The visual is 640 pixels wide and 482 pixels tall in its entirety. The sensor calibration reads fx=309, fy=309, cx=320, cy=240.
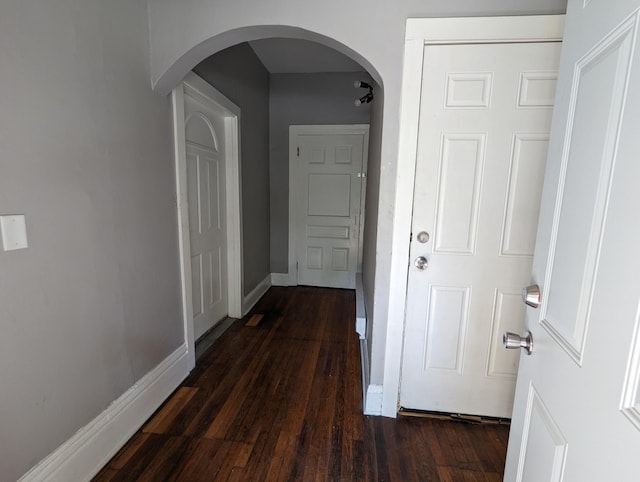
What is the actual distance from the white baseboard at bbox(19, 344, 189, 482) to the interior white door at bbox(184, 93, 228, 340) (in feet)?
2.16

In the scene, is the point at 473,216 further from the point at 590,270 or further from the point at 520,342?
the point at 590,270

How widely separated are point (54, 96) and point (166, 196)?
0.72m

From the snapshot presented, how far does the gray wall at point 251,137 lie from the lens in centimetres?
258

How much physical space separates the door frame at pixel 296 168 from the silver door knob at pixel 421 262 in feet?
7.17

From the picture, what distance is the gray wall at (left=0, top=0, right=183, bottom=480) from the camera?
1.04 metres

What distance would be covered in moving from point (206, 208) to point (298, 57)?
193cm

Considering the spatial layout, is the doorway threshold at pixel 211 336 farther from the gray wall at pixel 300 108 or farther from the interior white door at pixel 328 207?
the gray wall at pixel 300 108

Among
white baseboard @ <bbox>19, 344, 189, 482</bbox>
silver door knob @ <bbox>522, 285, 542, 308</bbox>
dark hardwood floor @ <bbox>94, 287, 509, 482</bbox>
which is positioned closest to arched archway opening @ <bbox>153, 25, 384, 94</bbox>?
silver door knob @ <bbox>522, 285, 542, 308</bbox>

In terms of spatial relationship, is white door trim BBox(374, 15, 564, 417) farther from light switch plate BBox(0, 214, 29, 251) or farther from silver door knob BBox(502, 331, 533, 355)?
light switch plate BBox(0, 214, 29, 251)

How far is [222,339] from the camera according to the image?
261 cm

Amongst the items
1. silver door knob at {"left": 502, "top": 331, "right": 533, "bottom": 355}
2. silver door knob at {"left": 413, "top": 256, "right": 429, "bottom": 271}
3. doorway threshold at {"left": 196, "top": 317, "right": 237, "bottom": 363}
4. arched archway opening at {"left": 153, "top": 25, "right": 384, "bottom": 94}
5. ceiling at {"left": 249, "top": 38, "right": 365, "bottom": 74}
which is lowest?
doorway threshold at {"left": 196, "top": 317, "right": 237, "bottom": 363}

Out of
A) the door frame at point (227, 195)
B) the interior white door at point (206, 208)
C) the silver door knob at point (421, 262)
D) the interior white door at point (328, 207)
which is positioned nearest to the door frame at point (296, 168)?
the interior white door at point (328, 207)

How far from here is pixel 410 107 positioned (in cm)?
149

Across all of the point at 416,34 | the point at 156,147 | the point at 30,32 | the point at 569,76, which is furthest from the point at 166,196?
the point at 569,76
